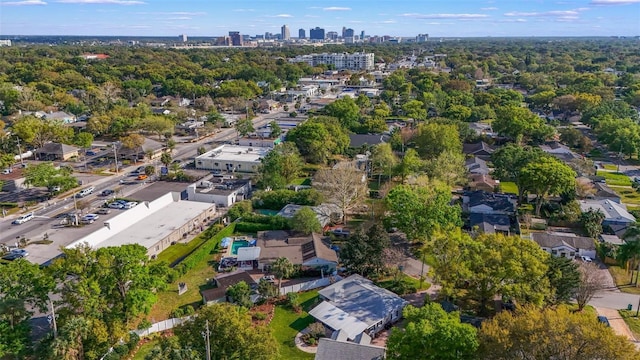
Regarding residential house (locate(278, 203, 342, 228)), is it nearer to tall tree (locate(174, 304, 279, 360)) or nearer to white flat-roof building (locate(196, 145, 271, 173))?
white flat-roof building (locate(196, 145, 271, 173))

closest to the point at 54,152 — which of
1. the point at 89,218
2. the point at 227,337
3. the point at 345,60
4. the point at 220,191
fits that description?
the point at 89,218

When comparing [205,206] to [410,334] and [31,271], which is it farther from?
[410,334]

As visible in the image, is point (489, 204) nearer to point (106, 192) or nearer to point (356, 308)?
point (356, 308)

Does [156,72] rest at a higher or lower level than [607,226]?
higher

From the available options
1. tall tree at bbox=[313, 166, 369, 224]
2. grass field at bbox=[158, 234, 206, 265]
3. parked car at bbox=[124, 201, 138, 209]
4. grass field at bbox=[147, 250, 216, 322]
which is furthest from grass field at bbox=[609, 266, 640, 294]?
parked car at bbox=[124, 201, 138, 209]

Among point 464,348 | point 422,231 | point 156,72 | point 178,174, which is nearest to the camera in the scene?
point 464,348

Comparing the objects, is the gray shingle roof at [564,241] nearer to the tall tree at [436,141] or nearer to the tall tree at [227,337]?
the tall tree at [436,141]

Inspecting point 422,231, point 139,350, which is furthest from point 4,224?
point 422,231
